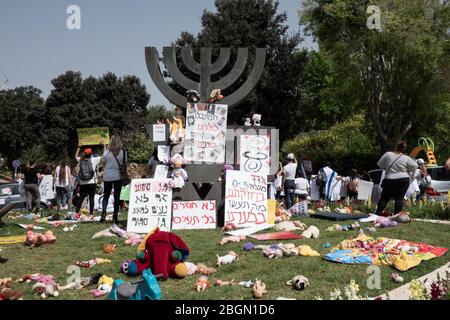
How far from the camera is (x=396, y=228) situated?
8.80m

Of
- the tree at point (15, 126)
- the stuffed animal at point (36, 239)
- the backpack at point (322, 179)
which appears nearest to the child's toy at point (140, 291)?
the stuffed animal at point (36, 239)

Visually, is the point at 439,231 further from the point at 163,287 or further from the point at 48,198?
the point at 48,198

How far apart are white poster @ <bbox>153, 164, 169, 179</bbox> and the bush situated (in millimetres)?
20049

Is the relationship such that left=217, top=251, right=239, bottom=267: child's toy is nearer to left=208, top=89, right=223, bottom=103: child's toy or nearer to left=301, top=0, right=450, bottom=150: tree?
left=208, top=89, right=223, bottom=103: child's toy

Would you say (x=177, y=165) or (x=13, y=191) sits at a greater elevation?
(x=177, y=165)

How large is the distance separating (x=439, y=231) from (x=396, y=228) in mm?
690

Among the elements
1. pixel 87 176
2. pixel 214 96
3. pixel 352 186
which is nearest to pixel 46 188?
pixel 87 176

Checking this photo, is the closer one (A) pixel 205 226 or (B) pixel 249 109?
(A) pixel 205 226

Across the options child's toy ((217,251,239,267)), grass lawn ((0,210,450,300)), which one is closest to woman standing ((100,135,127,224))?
grass lawn ((0,210,450,300))

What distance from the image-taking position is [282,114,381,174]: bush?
30.3 metres

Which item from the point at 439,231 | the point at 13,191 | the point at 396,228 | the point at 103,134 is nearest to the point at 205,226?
the point at 396,228

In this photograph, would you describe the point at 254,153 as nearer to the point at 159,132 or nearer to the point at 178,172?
the point at 178,172
